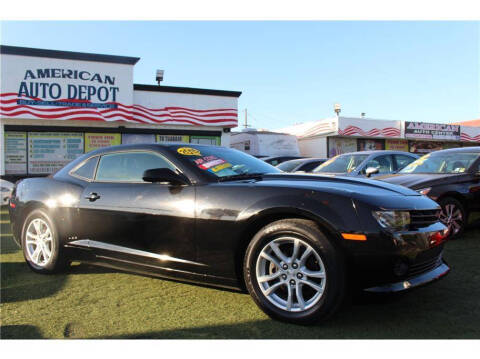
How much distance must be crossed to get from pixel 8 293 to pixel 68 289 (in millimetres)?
Result: 518

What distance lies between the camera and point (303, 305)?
280 cm

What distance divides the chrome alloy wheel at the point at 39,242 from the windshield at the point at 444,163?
17.9 feet

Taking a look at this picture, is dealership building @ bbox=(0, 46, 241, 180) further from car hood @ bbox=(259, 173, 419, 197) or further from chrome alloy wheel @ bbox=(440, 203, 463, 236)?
car hood @ bbox=(259, 173, 419, 197)

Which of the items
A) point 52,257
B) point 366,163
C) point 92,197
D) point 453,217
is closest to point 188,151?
point 92,197

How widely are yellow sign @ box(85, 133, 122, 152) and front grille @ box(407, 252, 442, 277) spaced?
44.5 feet

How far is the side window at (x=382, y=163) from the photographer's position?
8484mm

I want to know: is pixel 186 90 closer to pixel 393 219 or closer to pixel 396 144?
pixel 393 219

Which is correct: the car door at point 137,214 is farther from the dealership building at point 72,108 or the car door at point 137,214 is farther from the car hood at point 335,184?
the dealership building at point 72,108

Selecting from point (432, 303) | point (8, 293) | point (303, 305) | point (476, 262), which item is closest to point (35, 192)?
point (8, 293)

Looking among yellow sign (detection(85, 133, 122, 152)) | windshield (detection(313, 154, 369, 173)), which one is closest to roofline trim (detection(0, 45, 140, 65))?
yellow sign (detection(85, 133, 122, 152))

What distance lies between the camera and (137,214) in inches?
139

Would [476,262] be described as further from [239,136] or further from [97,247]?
[239,136]

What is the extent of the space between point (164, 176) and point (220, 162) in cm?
59

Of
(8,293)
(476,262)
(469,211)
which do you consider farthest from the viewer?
(469,211)
